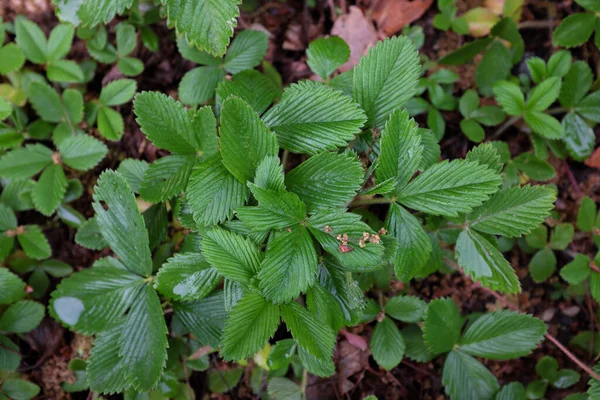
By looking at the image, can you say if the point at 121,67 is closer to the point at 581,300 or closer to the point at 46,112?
the point at 46,112

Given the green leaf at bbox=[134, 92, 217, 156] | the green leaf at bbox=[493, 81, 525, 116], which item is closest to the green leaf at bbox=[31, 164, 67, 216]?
the green leaf at bbox=[134, 92, 217, 156]

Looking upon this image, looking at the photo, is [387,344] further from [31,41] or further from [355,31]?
[31,41]

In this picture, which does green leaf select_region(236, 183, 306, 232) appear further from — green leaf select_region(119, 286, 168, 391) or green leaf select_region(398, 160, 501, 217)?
A: green leaf select_region(119, 286, 168, 391)

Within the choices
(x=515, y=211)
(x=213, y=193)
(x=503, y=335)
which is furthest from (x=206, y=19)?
(x=503, y=335)


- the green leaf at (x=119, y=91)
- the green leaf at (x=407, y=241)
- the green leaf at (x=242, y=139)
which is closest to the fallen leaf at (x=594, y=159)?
the green leaf at (x=407, y=241)

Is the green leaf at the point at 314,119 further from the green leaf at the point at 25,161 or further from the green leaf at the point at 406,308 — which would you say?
the green leaf at the point at 25,161
